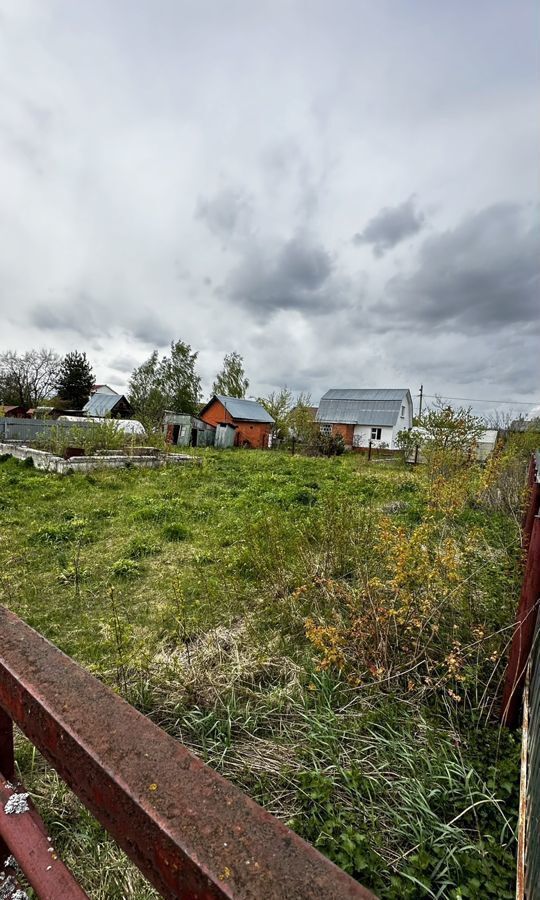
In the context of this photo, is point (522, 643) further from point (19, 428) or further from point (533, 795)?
point (19, 428)

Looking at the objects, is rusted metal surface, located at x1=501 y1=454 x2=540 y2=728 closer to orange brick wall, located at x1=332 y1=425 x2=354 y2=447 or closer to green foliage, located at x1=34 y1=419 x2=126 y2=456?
green foliage, located at x1=34 y1=419 x2=126 y2=456

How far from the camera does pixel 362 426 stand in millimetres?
37344

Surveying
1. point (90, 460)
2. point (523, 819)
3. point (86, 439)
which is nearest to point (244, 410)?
point (86, 439)

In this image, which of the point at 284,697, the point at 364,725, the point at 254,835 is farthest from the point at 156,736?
the point at 284,697

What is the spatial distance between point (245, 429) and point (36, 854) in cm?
2933

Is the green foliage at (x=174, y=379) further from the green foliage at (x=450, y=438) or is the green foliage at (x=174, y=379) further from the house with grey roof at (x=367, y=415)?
the green foliage at (x=450, y=438)

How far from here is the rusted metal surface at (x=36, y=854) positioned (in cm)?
65

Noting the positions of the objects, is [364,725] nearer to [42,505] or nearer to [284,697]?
[284,697]

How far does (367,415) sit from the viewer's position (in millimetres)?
37438

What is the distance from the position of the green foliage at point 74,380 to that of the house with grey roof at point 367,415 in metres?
25.2

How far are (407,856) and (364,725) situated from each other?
596 mm

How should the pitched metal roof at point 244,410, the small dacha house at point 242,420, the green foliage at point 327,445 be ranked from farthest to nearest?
the pitched metal roof at point 244,410 < the small dacha house at point 242,420 < the green foliage at point 327,445

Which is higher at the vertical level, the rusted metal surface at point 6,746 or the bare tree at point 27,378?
the bare tree at point 27,378

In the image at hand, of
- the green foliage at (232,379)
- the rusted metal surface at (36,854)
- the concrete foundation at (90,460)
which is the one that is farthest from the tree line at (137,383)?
the rusted metal surface at (36,854)
